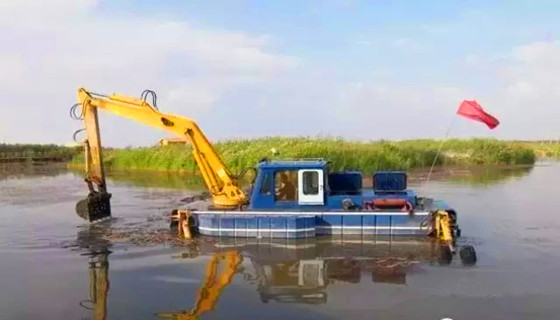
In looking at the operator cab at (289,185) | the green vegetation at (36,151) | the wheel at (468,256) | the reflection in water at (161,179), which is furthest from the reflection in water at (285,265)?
the green vegetation at (36,151)

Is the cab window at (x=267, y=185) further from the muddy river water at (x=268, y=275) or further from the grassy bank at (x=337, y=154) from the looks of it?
the grassy bank at (x=337, y=154)

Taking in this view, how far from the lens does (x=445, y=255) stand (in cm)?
1492

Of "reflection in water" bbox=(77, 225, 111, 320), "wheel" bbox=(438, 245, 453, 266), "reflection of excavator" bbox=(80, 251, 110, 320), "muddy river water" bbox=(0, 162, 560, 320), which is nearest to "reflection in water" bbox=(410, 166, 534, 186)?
"muddy river water" bbox=(0, 162, 560, 320)

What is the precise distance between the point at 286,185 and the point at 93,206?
682cm

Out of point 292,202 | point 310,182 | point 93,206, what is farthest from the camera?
point 93,206

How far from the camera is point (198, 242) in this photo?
16906mm

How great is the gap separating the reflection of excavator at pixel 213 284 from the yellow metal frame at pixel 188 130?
137 inches

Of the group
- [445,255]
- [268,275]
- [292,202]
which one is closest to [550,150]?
[292,202]

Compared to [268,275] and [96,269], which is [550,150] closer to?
[268,275]

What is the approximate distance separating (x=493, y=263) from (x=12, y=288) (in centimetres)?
1045

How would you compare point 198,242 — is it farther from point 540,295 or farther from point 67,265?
point 540,295

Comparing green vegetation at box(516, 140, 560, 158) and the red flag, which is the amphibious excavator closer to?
the red flag

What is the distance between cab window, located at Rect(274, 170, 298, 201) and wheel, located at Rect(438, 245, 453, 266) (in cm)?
427

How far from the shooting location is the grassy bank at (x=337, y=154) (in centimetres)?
3941
